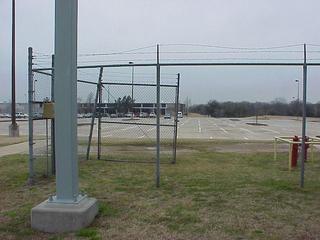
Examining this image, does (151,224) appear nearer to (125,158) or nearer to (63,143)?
(63,143)

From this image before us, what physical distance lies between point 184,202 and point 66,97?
8.51 ft

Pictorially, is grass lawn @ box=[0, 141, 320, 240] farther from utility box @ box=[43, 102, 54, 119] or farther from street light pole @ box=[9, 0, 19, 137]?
street light pole @ box=[9, 0, 19, 137]

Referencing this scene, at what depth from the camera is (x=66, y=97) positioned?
6273 millimetres

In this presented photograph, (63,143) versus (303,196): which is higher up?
(63,143)

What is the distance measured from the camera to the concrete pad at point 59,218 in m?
5.84

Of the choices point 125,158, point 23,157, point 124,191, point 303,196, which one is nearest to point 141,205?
point 124,191

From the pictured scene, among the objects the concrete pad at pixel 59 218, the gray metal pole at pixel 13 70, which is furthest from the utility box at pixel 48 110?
the gray metal pole at pixel 13 70

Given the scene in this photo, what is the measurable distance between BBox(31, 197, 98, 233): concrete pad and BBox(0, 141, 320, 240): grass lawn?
0.13 m

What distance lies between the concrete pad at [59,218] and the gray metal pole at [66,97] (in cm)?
22

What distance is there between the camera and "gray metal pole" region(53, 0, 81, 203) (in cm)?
623

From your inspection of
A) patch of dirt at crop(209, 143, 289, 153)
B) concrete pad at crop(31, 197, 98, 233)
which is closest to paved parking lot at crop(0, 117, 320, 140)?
patch of dirt at crop(209, 143, 289, 153)

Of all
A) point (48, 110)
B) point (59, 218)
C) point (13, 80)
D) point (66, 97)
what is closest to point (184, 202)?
point (59, 218)

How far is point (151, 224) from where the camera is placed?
6.15m

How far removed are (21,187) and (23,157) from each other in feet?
18.1
